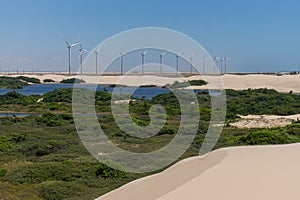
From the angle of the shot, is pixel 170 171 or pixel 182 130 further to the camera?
pixel 182 130

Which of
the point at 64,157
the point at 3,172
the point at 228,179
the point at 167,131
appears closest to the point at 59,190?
the point at 3,172

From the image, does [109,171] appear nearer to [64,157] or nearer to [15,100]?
[64,157]

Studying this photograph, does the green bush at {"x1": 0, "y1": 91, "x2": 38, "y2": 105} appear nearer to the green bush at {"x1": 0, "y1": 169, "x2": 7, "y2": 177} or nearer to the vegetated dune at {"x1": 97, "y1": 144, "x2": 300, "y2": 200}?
the green bush at {"x1": 0, "y1": 169, "x2": 7, "y2": 177}

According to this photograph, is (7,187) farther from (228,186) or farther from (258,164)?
(258,164)

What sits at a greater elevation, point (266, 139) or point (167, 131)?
point (266, 139)

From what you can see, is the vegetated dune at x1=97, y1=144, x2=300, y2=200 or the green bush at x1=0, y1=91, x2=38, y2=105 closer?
the vegetated dune at x1=97, y1=144, x2=300, y2=200

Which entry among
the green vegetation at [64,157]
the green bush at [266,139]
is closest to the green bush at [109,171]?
the green vegetation at [64,157]

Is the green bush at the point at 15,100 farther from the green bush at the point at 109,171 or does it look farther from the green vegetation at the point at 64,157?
the green bush at the point at 109,171

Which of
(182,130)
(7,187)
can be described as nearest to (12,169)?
(7,187)

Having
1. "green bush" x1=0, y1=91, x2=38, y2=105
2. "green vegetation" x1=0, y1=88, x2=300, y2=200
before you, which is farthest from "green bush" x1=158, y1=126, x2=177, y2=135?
"green bush" x1=0, y1=91, x2=38, y2=105
